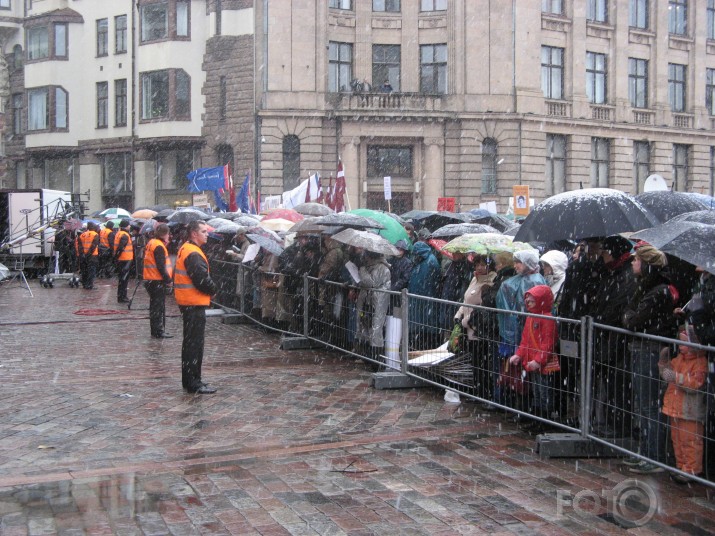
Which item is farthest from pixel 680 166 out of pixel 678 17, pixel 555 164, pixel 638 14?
pixel 555 164

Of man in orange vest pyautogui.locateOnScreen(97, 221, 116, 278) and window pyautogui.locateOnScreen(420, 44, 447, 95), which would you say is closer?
man in orange vest pyautogui.locateOnScreen(97, 221, 116, 278)

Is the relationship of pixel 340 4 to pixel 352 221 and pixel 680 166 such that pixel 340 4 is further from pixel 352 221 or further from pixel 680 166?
pixel 352 221

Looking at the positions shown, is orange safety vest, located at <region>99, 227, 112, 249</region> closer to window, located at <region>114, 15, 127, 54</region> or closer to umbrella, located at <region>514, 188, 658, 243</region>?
window, located at <region>114, 15, 127, 54</region>

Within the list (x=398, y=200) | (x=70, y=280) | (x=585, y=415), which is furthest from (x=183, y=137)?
(x=585, y=415)

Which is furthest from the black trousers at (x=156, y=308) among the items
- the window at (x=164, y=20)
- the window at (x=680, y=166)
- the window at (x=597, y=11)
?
the window at (x=680, y=166)

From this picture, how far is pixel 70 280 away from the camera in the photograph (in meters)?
25.5

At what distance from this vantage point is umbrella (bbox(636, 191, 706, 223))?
8.77 meters

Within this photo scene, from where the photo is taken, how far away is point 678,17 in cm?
4675

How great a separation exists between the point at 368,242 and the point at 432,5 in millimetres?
31957

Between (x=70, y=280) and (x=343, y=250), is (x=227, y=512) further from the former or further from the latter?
(x=70, y=280)

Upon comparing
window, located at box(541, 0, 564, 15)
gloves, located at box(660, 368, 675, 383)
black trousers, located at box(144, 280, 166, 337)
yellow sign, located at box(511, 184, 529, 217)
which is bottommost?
black trousers, located at box(144, 280, 166, 337)

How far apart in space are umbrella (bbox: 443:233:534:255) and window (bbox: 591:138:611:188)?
3595 centimetres

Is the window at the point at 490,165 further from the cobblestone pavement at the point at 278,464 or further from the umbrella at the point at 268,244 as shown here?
the cobblestone pavement at the point at 278,464

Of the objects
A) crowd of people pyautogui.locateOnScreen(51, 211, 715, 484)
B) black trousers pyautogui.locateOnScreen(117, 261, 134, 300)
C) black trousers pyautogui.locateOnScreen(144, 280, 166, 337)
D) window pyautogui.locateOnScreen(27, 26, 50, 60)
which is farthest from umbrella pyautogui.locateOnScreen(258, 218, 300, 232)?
window pyautogui.locateOnScreen(27, 26, 50, 60)
